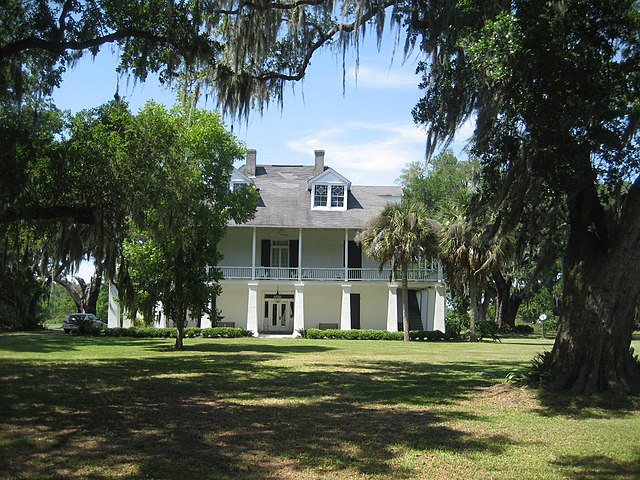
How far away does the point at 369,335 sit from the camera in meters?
31.2

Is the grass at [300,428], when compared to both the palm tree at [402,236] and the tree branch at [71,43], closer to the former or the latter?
the tree branch at [71,43]

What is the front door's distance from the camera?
36500mm

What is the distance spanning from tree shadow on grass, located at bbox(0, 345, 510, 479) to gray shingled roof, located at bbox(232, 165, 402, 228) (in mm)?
20634

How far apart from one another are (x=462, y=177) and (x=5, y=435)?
4020 cm

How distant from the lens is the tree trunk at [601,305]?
30.6 ft

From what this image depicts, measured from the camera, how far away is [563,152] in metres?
9.51

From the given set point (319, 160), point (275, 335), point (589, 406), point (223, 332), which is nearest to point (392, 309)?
point (275, 335)

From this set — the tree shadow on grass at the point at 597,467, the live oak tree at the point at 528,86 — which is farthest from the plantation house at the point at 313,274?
the tree shadow on grass at the point at 597,467

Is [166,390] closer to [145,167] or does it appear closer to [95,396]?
[95,396]

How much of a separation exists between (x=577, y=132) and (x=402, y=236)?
19467 mm

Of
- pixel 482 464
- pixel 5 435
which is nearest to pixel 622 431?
pixel 482 464

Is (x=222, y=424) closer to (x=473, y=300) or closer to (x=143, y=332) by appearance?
(x=473, y=300)

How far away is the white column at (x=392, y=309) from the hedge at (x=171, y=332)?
7613mm

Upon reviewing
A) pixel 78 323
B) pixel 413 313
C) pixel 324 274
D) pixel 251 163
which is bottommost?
pixel 78 323
